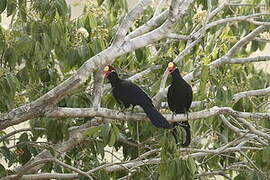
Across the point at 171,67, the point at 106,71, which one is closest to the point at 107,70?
the point at 106,71

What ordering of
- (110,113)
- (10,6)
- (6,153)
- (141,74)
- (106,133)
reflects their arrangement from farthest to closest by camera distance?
(141,74) → (6,153) → (10,6) → (106,133) → (110,113)

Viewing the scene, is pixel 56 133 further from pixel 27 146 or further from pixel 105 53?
pixel 105 53

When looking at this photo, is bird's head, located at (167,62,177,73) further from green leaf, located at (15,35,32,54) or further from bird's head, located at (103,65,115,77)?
green leaf, located at (15,35,32,54)

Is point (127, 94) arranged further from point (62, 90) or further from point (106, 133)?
point (62, 90)

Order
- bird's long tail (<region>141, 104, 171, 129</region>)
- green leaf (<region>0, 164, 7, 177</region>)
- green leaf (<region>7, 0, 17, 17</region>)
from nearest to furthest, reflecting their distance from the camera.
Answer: bird's long tail (<region>141, 104, 171, 129</region>) < green leaf (<region>7, 0, 17, 17</region>) < green leaf (<region>0, 164, 7, 177</region>)

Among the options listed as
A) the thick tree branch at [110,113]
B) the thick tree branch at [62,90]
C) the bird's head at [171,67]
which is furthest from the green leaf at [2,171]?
the bird's head at [171,67]

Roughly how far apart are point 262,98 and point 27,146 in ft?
9.72

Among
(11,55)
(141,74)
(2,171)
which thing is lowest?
(2,171)

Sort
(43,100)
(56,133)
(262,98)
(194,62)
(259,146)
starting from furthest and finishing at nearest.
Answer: (262,98) → (194,62) → (259,146) → (56,133) → (43,100)

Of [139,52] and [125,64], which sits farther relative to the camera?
[125,64]

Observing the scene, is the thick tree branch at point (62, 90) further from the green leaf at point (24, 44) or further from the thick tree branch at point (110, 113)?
the green leaf at point (24, 44)

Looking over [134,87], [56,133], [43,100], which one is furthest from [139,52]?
[43,100]

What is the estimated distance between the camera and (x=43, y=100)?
5160 millimetres

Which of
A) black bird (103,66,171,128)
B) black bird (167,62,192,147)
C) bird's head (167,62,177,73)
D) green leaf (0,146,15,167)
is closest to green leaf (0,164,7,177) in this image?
green leaf (0,146,15,167)
